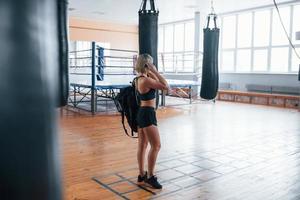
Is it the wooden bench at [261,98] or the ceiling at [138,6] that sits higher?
the ceiling at [138,6]

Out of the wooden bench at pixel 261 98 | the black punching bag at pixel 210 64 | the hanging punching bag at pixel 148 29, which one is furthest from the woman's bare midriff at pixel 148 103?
the wooden bench at pixel 261 98

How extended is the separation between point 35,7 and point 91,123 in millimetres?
6299

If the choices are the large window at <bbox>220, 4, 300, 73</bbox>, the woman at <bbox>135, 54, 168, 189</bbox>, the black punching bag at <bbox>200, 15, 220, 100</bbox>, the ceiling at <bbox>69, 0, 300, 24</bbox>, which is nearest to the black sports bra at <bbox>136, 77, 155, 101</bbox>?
the woman at <bbox>135, 54, 168, 189</bbox>

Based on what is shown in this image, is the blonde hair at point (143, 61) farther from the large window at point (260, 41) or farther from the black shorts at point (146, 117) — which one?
the large window at point (260, 41)

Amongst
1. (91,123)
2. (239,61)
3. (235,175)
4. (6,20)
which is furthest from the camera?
(239,61)

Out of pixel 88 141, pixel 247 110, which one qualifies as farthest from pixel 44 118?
pixel 247 110

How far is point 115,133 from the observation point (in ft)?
18.5

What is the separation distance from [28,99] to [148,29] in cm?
316

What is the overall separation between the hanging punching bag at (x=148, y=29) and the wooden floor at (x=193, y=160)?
1418 mm

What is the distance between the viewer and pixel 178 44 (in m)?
14.9

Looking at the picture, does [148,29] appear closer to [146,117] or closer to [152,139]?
[146,117]

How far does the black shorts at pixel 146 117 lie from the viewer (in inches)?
118

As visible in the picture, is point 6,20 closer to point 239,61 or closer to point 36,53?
point 36,53

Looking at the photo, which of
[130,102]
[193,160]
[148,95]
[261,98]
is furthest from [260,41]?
[148,95]
